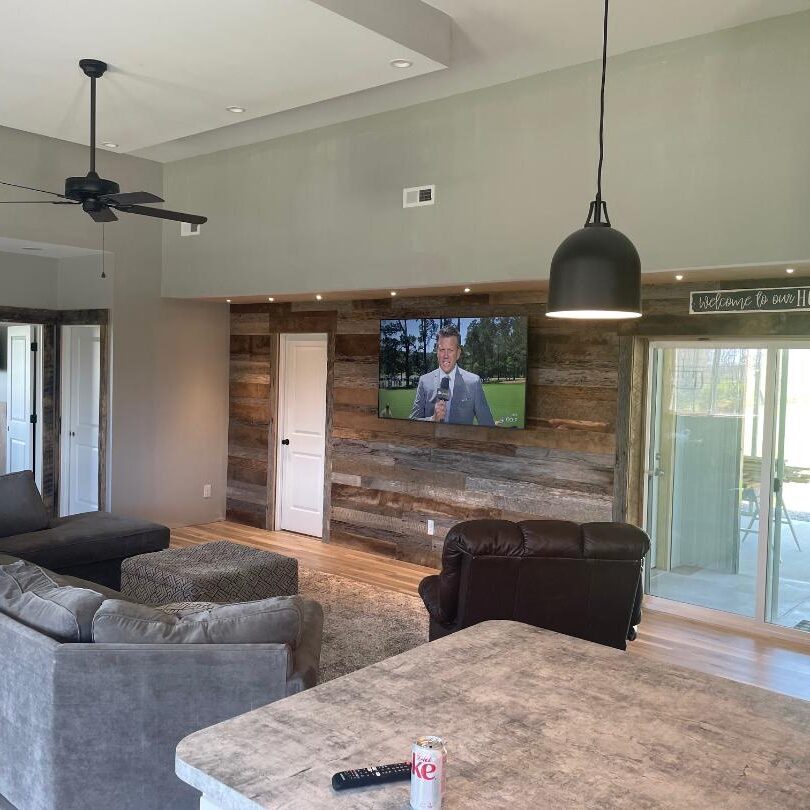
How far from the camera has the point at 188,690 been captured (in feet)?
8.70

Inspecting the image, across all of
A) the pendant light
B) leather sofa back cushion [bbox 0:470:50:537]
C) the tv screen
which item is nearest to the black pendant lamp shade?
the pendant light

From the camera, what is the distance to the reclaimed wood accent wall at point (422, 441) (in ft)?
18.9

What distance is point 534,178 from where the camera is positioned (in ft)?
16.8

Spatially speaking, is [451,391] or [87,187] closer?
[87,187]

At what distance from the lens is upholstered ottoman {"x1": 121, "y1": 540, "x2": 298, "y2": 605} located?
15.2ft

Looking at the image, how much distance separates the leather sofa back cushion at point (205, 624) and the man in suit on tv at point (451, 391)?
357cm

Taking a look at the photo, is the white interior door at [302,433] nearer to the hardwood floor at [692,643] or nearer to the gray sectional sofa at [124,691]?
the hardwood floor at [692,643]

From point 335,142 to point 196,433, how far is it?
333 centimetres

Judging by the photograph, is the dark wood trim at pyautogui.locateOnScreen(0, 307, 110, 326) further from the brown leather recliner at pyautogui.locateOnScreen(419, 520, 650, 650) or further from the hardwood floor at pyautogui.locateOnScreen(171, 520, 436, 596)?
the brown leather recliner at pyautogui.locateOnScreen(419, 520, 650, 650)

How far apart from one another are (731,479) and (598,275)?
361cm

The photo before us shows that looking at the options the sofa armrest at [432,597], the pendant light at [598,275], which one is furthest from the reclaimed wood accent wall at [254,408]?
the pendant light at [598,275]

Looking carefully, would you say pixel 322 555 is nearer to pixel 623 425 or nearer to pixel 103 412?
pixel 103 412

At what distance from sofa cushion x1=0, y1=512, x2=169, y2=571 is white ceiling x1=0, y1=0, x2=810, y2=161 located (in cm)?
276

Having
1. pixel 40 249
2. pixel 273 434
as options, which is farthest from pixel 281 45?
pixel 273 434
